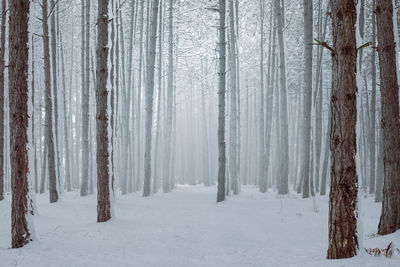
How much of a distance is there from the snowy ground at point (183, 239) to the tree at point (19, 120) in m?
0.42

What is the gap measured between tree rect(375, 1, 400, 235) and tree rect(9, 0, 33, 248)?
5.53 m

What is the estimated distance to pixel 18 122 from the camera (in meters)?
4.95

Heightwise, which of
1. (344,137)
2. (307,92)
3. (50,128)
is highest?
(307,92)

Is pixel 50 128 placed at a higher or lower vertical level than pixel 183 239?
higher

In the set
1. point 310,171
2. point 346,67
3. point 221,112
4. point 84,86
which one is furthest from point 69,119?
point 346,67

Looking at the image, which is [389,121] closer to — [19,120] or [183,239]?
[183,239]

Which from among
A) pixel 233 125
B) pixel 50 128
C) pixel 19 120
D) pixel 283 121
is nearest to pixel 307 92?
pixel 283 121

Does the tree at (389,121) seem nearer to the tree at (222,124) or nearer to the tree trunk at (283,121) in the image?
the tree at (222,124)

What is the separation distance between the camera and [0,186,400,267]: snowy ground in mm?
4504

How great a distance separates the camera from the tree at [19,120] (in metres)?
4.95

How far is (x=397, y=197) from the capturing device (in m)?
5.41

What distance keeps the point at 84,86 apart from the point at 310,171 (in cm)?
1043

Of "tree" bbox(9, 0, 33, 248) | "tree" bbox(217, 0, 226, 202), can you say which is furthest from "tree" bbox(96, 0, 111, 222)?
"tree" bbox(217, 0, 226, 202)

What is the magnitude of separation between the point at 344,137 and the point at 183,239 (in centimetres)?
350
